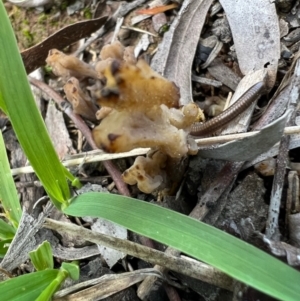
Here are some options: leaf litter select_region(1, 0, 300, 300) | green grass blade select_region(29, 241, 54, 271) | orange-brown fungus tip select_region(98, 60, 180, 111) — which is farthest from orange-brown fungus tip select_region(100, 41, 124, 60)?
green grass blade select_region(29, 241, 54, 271)

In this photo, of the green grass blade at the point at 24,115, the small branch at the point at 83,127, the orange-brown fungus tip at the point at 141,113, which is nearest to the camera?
the orange-brown fungus tip at the point at 141,113

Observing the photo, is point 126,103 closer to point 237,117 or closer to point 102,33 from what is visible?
point 237,117

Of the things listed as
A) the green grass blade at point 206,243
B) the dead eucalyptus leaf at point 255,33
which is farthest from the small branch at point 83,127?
the dead eucalyptus leaf at point 255,33

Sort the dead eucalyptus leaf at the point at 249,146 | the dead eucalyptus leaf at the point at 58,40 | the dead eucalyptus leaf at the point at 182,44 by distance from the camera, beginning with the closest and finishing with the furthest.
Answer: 1. the dead eucalyptus leaf at the point at 249,146
2. the dead eucalyptus leaf at the point at 182,44
3. the dead eucalyptus leaf at the point at 58,40

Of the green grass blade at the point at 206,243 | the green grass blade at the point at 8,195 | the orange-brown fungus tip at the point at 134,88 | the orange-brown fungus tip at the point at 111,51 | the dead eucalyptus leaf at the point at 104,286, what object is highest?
the orange-brown fungus tip at the point at 134,88

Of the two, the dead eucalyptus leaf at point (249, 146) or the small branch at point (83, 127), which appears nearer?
the dead eucalyptus leaf at point (249, 146)

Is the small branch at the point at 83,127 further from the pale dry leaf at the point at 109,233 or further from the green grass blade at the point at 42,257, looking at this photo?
the green grass blade at the point at 42,257

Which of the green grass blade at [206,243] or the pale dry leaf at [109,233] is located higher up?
the green grass blade at [206,243]

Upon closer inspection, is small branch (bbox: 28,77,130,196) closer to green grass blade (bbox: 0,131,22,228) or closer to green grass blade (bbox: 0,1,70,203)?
green grass blade (bbox: 0,1,70,203)

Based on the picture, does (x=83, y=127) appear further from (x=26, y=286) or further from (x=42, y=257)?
(x=26, y=286)
